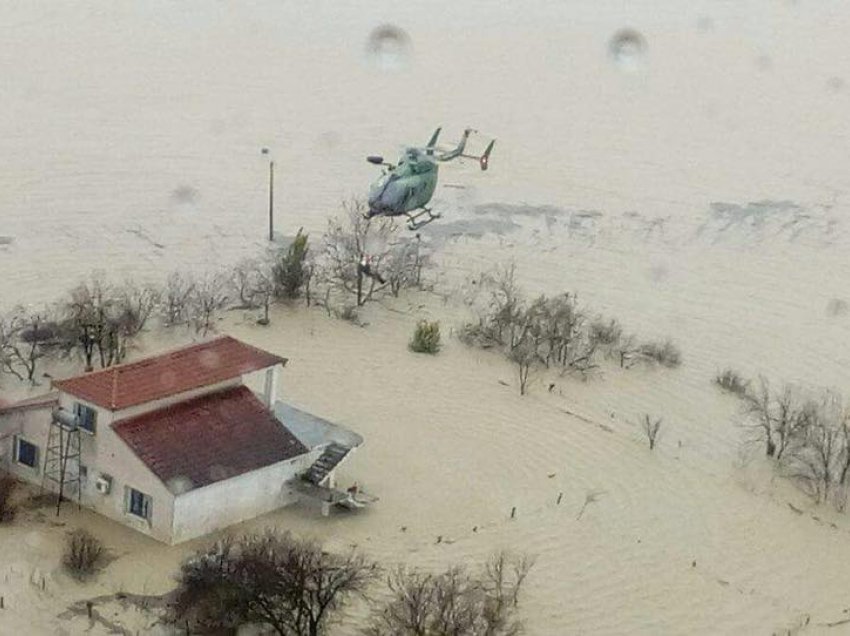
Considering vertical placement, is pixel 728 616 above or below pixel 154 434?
below

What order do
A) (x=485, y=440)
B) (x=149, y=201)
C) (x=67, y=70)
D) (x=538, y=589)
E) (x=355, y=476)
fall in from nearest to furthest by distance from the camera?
(x=538, y=589)
(x=355, y=476)
(x=485, y=440)
(x=149, y=201)
(x=67, y=70)

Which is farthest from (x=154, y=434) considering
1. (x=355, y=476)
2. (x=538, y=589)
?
(x=538, y=589)

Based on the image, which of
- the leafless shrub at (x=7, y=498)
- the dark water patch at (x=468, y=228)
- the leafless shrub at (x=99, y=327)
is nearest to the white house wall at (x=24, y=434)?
the leafless shrub at (x=7, y=498)

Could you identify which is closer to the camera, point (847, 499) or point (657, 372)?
point (847, 499)

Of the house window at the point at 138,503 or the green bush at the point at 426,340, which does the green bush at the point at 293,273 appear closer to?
the green bush at the point at 426,340

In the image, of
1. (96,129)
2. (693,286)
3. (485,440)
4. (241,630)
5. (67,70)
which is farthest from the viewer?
(67,70)

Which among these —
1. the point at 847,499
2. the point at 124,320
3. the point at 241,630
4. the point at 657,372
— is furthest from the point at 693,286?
the point at 241,630

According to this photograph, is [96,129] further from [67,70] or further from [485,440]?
[485,440]
